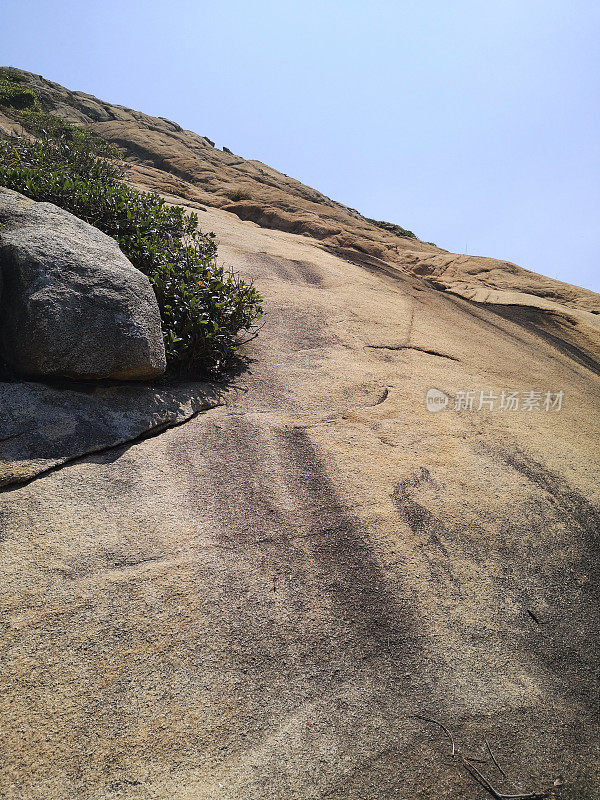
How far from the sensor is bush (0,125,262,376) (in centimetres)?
457

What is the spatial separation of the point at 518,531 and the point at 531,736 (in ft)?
4.39

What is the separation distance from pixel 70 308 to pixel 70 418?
2.73 ft

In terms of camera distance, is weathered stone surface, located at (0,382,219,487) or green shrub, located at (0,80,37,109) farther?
green shrub, located at (0,80,37,109)

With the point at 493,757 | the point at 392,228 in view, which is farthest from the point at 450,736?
the point at 392,228

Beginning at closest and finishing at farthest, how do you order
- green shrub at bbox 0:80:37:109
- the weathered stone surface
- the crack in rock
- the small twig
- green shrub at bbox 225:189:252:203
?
the small twig, the weathered stone surface, the crack in rock, green shrub at bbox 225:189:252:203, green shrub at bbox 0:80:37:109

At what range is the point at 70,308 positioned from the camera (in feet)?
12.2

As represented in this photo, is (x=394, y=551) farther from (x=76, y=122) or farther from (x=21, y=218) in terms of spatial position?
(x=76, y=122)

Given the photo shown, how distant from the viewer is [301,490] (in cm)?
355

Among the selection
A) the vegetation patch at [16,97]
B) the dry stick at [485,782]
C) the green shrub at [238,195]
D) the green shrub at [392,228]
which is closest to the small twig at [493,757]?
the dry stick at [485,782]

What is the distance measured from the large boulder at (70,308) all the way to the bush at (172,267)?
1.44 ft

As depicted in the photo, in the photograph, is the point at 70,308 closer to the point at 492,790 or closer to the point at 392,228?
the point at 492,790

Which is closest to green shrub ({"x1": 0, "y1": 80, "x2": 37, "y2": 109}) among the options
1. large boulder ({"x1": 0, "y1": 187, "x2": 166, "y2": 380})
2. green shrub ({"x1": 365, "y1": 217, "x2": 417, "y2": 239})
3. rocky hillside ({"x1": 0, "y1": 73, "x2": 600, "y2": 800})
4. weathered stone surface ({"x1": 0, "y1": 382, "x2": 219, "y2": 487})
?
green shrub ({"x1": 365, "y1": 217, "x2": 417, "y2": 239})

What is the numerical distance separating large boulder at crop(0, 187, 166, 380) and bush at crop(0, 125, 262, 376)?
440 mm

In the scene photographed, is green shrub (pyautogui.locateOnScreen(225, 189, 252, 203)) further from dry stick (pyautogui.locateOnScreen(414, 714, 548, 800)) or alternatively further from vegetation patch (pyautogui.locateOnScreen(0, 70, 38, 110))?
dry stick (pyautogui.locateOnScreen(414, 714, 548, 800))
